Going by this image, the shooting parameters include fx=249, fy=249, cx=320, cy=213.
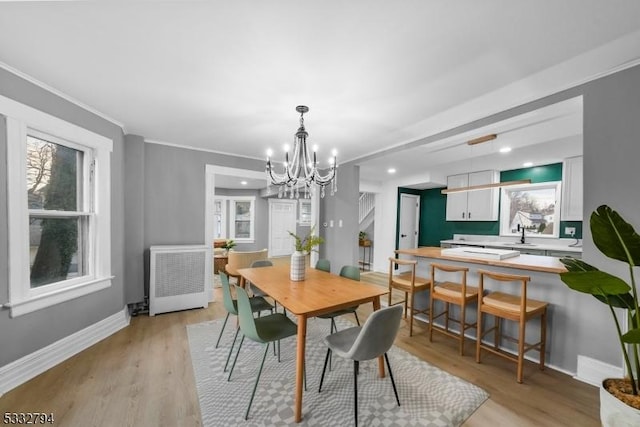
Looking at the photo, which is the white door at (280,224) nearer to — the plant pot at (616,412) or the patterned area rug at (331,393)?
the patterned area rug at (331,393)

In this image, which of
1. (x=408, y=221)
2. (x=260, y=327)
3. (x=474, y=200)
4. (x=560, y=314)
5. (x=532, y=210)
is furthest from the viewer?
(x=408, y=221)

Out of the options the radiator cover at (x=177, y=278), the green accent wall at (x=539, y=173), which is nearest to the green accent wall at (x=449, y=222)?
the green accent wall at (x=539, y=173)

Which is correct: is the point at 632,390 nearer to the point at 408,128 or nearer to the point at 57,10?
the point at 408,128

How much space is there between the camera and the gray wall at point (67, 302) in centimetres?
191

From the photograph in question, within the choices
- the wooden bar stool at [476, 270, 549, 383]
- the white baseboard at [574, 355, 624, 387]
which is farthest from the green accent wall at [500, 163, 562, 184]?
the white baseboard at [574, 355, 624, 387]

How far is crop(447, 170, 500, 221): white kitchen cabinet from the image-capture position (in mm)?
4957

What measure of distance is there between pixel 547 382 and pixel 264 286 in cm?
249

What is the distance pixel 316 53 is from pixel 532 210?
508 cm

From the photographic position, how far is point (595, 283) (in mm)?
1191

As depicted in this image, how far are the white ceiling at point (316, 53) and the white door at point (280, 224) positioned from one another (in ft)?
19.9

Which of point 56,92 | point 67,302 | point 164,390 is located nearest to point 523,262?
point 164,390

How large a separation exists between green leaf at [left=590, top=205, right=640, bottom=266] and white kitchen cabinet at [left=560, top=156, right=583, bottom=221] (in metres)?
3.67

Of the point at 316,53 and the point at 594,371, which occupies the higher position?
the point at 316,53

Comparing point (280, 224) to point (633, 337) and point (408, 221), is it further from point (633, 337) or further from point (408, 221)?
point (633, 337)
